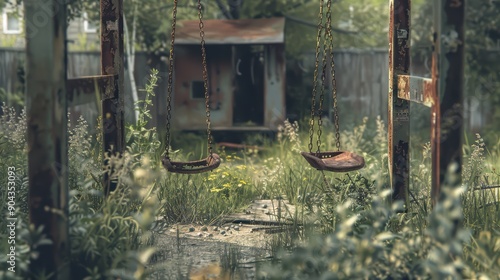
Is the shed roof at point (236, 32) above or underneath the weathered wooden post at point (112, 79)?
above

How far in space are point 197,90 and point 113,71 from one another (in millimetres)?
7493

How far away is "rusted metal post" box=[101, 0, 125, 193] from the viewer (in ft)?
20.8

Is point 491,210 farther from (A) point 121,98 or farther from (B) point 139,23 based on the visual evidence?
(B) point 139,23

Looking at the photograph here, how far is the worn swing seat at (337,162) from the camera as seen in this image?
6215mm

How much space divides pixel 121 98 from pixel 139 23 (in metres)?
8.81

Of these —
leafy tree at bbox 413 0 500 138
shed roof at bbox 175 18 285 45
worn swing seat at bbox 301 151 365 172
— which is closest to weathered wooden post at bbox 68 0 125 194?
worn swing seat at bbox 301 151 365 172

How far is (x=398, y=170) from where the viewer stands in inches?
258

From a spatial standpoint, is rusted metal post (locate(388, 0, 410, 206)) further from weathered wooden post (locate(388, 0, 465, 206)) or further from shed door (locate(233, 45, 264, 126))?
shed door (locate(233, 45, 264, 126))

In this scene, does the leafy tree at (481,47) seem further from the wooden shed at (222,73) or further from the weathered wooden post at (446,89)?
the weathered wooden post at (446,89)

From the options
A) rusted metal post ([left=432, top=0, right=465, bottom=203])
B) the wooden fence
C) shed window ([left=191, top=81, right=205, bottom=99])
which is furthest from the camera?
the wooden fence

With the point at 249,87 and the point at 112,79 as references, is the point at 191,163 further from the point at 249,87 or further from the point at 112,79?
the point at 249,87

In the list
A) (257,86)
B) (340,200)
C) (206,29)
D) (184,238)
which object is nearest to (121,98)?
(184,238)

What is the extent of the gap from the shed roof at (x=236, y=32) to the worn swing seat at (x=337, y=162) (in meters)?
6.69

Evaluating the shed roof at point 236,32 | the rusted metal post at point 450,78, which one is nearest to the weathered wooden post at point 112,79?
the rusted metal post at point 450,78
